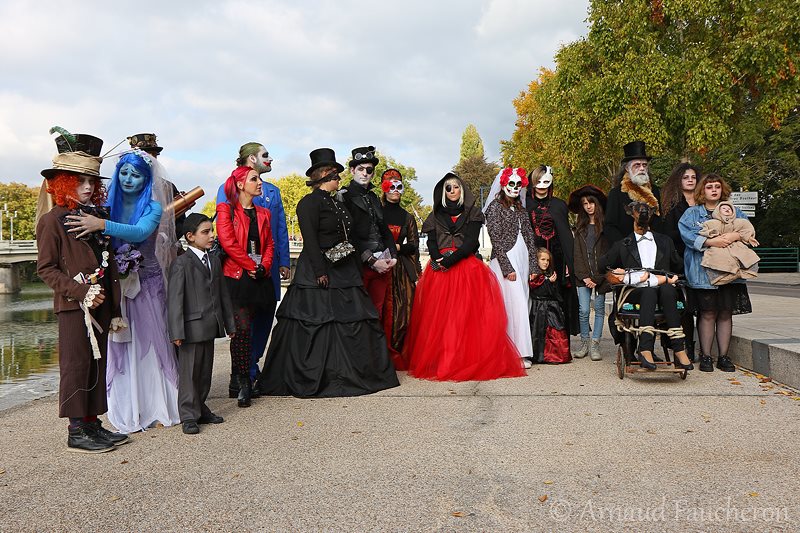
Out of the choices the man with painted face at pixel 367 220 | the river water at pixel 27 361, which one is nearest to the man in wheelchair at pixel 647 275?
the man with painted face at pixel 367 220

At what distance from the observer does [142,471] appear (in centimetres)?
424

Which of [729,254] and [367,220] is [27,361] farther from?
[729,254]

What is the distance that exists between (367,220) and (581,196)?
2813 millimetres

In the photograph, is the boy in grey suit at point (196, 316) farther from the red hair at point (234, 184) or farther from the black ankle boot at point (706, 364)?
the black ankle boot at point (706, 364)

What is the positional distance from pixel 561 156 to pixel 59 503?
22.5 meters

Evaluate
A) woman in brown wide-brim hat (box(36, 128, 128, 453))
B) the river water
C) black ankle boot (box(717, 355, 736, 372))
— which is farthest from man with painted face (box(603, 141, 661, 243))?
the river water

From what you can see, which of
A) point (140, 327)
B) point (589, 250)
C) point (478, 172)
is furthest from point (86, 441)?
point (478, 172)

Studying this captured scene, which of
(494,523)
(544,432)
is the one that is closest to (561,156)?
(544,432)

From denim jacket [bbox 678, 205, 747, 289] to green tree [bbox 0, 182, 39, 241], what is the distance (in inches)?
3274

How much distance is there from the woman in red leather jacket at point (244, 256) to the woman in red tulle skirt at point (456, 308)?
198cm

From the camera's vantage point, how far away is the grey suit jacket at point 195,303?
209 inches

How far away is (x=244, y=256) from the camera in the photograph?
603cm

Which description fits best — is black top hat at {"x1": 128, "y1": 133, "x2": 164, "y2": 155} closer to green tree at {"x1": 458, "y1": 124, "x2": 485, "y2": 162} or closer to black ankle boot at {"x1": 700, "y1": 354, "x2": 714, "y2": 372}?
black ankle boot at {"x1": 700, "y1": 354, "x2": 714, "y2": 372}

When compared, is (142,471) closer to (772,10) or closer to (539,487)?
(539,487)
